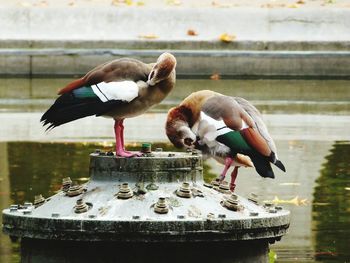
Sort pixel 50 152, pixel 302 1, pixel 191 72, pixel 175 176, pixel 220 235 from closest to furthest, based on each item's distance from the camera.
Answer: pixel 220 235 < pixel 175 176 < pixel 50 152 < pixel 191 72 < pixel 302 1

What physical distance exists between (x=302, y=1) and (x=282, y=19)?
2.33 meters

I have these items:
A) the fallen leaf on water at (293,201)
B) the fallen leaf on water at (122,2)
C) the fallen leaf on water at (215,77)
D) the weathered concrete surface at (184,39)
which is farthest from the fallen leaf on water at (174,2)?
the fallen leaf on water at (293,201)

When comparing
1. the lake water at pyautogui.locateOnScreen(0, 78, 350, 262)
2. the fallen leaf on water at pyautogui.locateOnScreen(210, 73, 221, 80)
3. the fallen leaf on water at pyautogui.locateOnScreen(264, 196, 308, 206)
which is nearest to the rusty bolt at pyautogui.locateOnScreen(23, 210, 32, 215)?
the lake water at pyautogui.locateOnScreen(0, 78, 350, 262)

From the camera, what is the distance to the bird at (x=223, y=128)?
18.4 feet

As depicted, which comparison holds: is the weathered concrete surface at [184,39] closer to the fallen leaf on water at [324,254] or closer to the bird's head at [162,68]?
the fallen leaf on water at [324,254]

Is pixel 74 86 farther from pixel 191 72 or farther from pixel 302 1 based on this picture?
pixel 302 1

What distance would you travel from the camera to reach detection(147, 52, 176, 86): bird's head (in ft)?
13.1

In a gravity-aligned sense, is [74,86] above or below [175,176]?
above

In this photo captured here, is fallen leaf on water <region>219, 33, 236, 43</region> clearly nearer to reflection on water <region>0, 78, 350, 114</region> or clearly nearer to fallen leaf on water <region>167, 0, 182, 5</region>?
reflection on water <region>0, 78, 350, 114</region>

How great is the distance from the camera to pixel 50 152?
10.6m

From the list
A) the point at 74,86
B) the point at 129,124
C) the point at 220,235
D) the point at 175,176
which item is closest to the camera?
the point at 220,235

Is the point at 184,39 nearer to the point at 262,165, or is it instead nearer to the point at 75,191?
the point at 262,165

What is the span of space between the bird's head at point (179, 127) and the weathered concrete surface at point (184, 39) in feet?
29.1

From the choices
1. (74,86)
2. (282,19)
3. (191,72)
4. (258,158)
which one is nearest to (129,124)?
(191,72)
